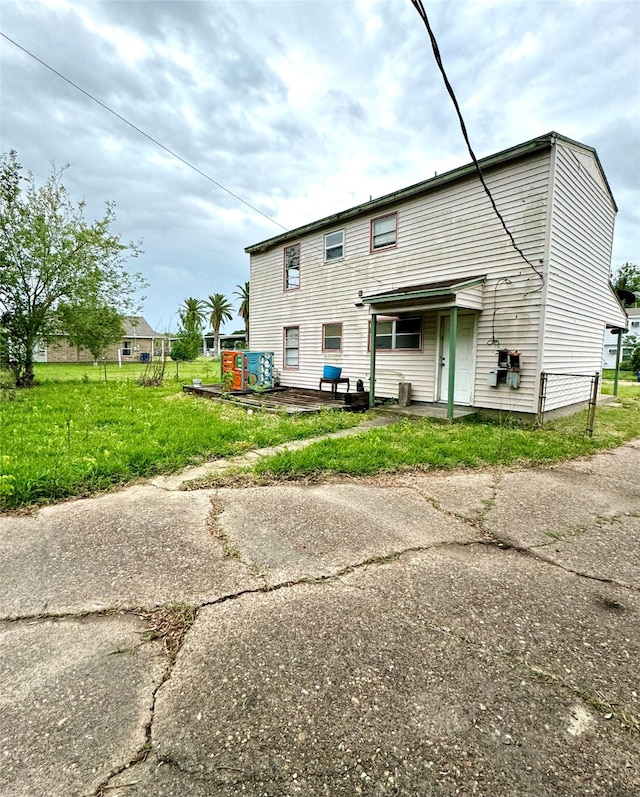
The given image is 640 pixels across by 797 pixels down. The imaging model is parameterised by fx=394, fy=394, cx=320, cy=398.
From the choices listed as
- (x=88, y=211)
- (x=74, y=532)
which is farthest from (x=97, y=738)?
(x=88, y=211)

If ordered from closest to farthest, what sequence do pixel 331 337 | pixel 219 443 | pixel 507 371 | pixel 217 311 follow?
1. pixel 219 443
2. pixel 507 371
3. pixel 331 337
4. pixel 217 311

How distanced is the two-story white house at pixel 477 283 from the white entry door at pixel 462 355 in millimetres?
25

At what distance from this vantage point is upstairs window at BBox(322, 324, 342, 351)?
1232 cm

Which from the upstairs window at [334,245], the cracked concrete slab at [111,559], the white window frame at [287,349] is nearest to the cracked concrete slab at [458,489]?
the cracked concrete slab at [111,559]

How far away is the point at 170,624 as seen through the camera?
88.6 inches

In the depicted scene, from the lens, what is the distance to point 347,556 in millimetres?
3041

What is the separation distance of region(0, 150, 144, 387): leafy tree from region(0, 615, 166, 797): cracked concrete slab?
1535cm

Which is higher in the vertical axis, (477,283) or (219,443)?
(477,283)

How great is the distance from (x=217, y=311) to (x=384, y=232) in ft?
150

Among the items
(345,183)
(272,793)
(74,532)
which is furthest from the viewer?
(345,183)

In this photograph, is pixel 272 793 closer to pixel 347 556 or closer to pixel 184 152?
pixel 347 556

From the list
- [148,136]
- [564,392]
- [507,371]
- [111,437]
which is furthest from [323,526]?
[148,136]

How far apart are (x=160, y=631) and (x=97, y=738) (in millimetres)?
639

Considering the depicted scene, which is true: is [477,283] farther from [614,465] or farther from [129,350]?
[129,350]
